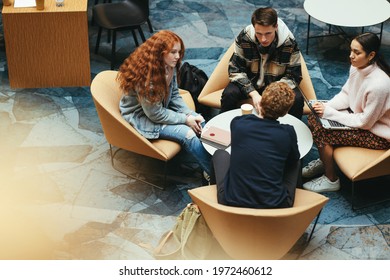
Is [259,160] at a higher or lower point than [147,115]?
higher

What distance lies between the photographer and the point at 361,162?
430cm

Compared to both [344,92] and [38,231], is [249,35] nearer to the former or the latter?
[344,92]

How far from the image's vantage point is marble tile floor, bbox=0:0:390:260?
414cm

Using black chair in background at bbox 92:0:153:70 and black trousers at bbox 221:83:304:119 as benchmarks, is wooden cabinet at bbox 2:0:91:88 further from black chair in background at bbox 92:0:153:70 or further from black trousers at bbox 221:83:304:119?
black trousers at bbox 221:83:304:119

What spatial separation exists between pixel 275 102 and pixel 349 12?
9.66 ft

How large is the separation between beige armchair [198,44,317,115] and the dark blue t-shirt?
139 cm

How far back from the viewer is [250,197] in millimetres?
3559

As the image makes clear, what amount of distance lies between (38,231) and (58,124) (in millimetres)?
1434

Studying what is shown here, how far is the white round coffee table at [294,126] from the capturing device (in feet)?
14.1

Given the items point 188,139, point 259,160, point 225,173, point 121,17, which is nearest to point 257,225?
point 259,160

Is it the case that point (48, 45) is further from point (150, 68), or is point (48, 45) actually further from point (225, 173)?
point (225, 173)

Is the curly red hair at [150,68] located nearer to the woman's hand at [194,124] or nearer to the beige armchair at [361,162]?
the woman's hand at [194,124]
